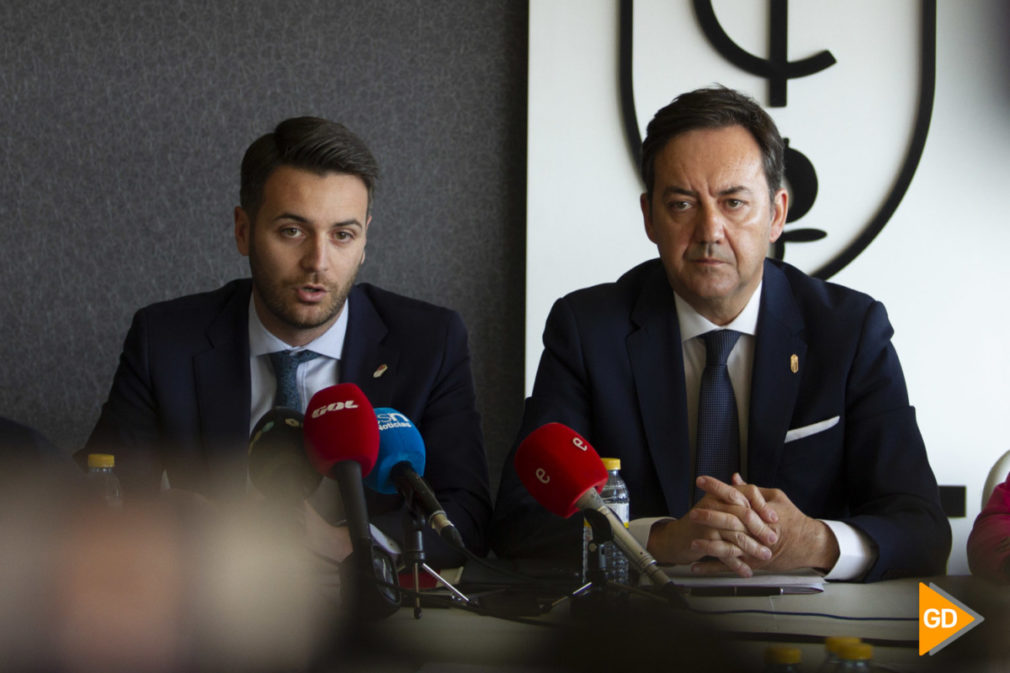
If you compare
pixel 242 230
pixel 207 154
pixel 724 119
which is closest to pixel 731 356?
pixel 724 119

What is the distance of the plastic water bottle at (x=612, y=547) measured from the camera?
1011 millimetres

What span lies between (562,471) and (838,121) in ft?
5.01

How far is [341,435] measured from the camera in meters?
0.88

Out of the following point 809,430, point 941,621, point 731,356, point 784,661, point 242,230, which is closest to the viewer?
point 784,661

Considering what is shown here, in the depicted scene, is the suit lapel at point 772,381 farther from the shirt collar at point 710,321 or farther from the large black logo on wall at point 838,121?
the large black logo on wall at point 838,121

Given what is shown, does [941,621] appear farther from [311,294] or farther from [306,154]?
[306,154]

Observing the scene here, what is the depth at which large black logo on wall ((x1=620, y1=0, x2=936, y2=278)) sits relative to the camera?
215 cm

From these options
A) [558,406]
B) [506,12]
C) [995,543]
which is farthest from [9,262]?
[995,543]

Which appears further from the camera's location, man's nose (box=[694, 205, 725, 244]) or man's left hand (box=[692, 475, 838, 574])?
man's nose (box=[694, 205, 725, 244])

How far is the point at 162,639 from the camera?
0.82 meters

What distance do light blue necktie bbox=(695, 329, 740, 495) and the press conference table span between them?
0.54 metres

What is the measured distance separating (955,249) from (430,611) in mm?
1663

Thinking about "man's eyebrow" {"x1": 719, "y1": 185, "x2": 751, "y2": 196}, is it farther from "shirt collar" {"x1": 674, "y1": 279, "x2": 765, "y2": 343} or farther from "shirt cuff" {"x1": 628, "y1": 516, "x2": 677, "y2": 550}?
"shirt cuff" {"x1": 628, "y1": 516, "x2": 677, "y2": 550}

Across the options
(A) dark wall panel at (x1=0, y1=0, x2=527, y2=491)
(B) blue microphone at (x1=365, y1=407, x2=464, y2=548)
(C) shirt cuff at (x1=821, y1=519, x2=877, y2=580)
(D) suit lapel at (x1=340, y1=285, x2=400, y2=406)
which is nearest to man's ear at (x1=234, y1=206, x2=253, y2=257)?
(D) suit lapel at (x1=340, y1=285, x2=400, y2=406)
